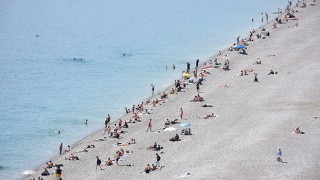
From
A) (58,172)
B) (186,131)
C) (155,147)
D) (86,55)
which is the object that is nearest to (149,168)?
(155,147)

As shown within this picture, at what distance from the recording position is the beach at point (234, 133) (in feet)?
140

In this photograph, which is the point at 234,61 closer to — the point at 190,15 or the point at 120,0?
the point at 190,15

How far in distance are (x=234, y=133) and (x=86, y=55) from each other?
52946 millimetres

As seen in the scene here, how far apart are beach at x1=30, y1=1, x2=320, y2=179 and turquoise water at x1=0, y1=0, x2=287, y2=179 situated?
5939 millimetres

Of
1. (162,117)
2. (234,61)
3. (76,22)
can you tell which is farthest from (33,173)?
(76,22)

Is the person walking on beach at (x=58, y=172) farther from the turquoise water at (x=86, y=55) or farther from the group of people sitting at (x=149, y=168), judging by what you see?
the turquoise water at (x=86, y=55)

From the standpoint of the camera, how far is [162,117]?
57.6 meters

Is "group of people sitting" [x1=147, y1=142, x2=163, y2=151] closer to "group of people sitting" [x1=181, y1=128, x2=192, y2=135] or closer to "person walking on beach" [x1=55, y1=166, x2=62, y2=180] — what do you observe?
"group of people sitting" [x1=181, y1=128, x2=192, y2=135]

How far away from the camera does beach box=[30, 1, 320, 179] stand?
42.7 metres

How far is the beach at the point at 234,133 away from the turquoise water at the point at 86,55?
19.5 feet

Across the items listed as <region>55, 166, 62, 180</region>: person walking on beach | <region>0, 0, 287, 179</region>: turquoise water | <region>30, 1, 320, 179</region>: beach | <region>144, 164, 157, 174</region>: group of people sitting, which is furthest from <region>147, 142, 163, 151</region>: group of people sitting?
<region>0, 0, 287, 179</region>: turquoise water

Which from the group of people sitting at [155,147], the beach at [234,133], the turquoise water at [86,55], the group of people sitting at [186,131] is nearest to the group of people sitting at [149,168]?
the beach at [234,133]

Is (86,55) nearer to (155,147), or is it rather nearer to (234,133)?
(234,133)

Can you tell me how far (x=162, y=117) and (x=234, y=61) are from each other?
21952 mm
